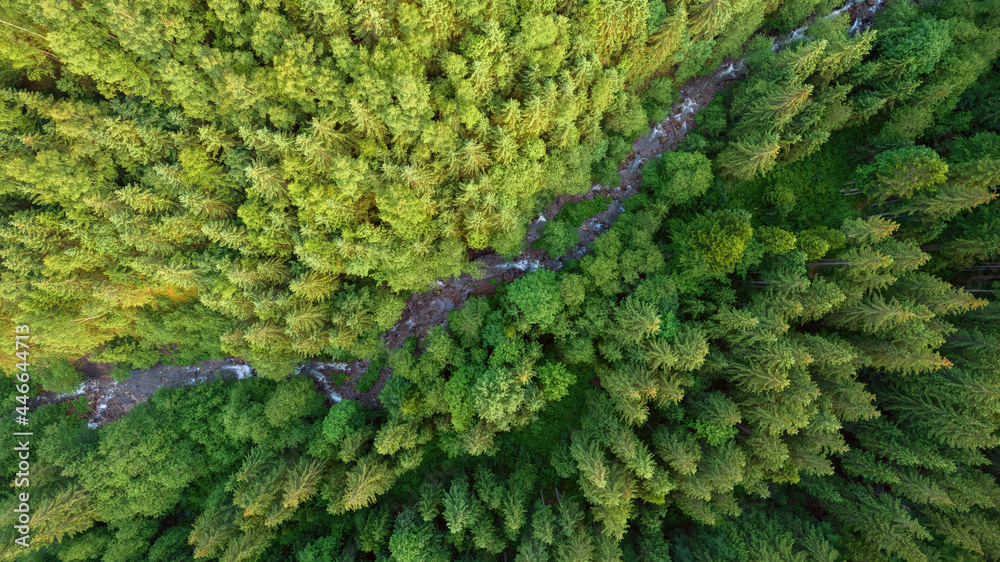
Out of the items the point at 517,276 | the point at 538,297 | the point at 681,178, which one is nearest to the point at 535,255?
the point at 517,276

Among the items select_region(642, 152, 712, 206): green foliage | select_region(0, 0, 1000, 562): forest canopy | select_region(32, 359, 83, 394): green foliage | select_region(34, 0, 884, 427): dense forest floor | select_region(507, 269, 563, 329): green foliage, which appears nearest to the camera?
select_region(0, 0, 1000, 562): forest canopy

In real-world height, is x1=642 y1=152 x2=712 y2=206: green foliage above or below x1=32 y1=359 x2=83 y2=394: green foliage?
below

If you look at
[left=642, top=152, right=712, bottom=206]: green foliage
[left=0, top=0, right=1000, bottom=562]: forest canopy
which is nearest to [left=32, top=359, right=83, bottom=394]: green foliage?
[left=0, top=0, right=1000, bottom=562]: forest canopy

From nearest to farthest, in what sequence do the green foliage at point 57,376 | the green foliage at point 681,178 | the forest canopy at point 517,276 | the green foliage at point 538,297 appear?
the forest canopy at point 517,276
the green foliage at point 538,297
the green foliage at point 681,178
the green foliage at point 57,376

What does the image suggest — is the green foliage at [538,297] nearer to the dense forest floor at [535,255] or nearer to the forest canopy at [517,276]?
the forest canopy at [517,276]

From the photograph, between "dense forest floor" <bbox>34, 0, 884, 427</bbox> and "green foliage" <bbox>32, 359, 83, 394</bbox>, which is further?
"dense forest floor" <bbox>34, 0, 884, 427</bbox>

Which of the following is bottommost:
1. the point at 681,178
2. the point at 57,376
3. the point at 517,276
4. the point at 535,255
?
the point at 517,276

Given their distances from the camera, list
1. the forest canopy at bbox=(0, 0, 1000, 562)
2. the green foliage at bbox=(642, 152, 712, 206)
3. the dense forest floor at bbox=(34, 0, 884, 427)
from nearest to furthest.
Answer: the forest canopy at bbox=(0, 0, 1000, 562) → the green foliage at bbox=(642, 152, 712, 206) → the dense forest floor at bbox=(34, 0, 884, 427)

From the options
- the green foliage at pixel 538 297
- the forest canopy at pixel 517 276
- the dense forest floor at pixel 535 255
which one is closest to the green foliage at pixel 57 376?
the forest canopy at pixel 517 276

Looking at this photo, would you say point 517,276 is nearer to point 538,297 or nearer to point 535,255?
point 535,255

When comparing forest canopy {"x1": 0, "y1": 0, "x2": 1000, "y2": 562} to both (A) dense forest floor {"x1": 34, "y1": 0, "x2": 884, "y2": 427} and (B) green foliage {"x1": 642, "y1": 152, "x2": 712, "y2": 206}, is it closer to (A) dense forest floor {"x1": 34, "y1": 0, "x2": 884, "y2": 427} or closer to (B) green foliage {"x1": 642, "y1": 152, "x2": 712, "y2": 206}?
(B) green foliage {"x1": 642, "y1": 152, "x2": 712, "y2": 206}

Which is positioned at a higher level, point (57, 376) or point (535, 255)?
point (57, 376)

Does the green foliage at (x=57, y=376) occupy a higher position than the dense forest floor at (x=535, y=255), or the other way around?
→ the green foliage at (x=57, y=376)

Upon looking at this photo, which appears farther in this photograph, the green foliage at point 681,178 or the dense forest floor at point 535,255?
the dense forest floor at point 535,255
